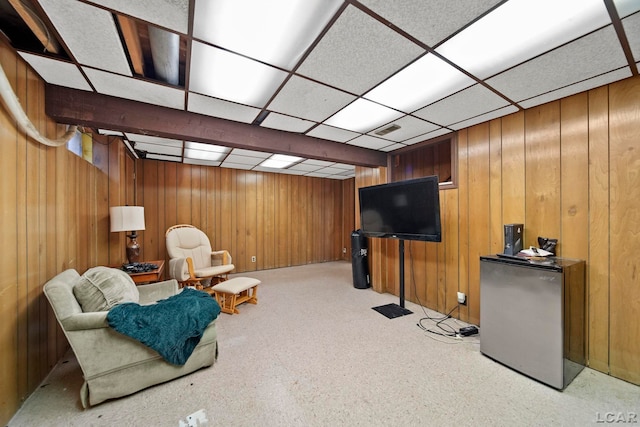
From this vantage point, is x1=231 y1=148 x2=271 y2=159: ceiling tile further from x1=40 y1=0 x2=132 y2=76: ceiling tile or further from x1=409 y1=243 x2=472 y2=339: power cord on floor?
x1=409 y1=243 x2=472 y2=339: power cord on floor

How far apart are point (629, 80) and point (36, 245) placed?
4670mm

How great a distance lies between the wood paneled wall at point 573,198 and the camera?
6.28 feet

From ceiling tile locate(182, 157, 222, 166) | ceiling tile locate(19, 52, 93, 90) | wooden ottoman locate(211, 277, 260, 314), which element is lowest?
wooden ottoman locate(211, 277, 260, 314)

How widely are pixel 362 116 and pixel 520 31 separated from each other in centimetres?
136

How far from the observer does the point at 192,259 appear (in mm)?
4086

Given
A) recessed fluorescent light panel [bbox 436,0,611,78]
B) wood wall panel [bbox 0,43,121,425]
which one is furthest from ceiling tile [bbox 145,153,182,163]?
recessed fluorescent light panel [bbox 436,0,611,78]

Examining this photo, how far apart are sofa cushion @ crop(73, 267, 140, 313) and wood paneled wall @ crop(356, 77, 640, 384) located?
3515mm

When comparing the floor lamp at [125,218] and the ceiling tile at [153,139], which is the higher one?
the ceiling tile at [153,139]

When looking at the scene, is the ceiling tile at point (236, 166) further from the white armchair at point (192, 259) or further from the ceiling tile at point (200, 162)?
the white armchair at point (192, 259)

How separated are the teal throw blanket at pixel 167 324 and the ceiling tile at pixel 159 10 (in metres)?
1.82

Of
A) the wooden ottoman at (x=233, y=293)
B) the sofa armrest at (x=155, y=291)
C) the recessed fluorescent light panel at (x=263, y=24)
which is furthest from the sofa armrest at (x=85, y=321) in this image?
the recessed fluorescent light panel at (x=263, y=24)

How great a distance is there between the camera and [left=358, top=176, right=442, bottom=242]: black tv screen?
2768 millimetres

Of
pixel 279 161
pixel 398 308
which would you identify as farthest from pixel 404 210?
pixel 279 161

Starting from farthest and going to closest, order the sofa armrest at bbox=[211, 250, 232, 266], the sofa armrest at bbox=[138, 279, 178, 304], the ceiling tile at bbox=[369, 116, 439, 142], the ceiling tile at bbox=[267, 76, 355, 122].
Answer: the sofa armrest at bbox=[211, 250, 232, 266] < the ceiling tile at bbox=[369, 116, 439, 142] < the sofa armrest at bbox=[138, 279, 178, 304] < the ceiling tile at bbox=[267, 76, 355, 122]
